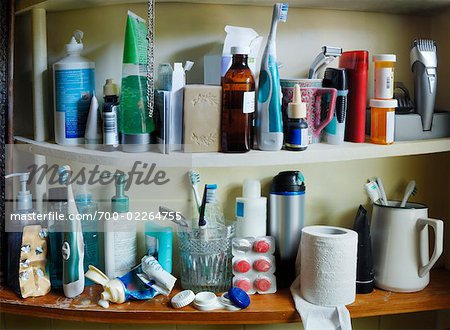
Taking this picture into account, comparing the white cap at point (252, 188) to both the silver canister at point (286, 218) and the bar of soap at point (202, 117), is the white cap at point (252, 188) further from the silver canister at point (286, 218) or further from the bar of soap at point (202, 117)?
the bar of soap at point (202, 117)

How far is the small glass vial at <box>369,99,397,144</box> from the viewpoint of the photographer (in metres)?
0.98

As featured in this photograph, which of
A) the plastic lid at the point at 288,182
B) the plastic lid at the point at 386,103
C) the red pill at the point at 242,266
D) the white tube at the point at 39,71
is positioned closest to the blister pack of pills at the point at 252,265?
the red pill at the point at 242,266

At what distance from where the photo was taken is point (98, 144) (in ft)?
3.17

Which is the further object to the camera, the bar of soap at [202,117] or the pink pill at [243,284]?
the pink pill at [243,284]

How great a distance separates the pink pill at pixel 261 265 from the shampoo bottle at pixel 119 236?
0.83 feet

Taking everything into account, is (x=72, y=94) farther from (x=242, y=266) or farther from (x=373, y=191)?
(x=373, y=191)

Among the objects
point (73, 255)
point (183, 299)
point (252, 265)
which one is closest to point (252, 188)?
point (252, 265)

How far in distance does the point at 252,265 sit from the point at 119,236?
27 cm

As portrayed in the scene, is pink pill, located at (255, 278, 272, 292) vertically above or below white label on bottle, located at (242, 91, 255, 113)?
below

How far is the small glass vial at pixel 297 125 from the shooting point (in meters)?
0.93

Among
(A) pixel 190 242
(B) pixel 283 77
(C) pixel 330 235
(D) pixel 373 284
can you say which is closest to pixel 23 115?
(A) pixel 190 242

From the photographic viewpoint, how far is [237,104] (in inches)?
35.9

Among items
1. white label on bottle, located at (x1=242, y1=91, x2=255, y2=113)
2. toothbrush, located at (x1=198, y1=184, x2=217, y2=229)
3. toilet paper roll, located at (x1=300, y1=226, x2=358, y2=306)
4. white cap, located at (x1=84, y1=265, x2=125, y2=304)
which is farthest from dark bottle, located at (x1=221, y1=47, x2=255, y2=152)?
white cap, located at (x1=84, y1=265, x2=125, y2=304)

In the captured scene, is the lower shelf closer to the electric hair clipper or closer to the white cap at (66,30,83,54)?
the electric hair clipper
